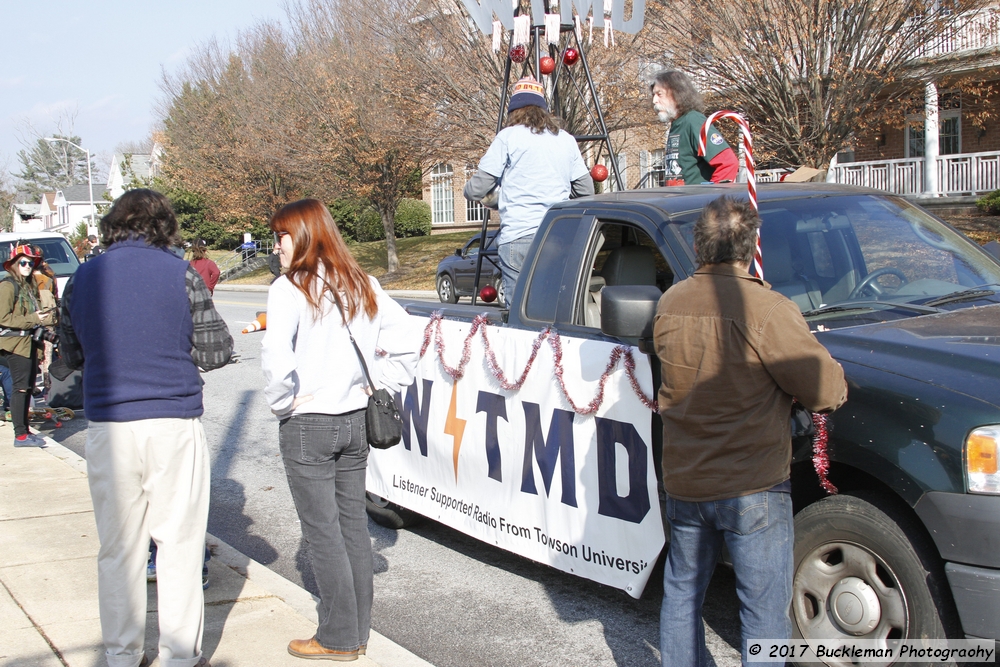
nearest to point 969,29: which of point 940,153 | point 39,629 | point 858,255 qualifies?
point 940,153

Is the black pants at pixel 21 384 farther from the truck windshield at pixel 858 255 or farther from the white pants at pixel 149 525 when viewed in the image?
the truck windshield at pixel 858 255

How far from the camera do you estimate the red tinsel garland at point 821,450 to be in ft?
10.4

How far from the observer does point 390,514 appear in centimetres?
561

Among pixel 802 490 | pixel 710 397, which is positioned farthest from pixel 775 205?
pixel 710 397

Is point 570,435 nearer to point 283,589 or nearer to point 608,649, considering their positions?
point 608,649

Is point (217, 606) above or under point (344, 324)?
under

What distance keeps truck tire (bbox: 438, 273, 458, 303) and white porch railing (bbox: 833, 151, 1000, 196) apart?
10.4m

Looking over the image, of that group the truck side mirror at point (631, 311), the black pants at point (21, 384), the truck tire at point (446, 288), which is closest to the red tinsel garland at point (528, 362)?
the truck side mirror at point (631, 311)

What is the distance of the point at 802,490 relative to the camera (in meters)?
3.43

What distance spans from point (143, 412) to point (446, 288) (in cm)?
1925

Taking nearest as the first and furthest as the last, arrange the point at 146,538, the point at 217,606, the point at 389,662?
the point at 146,538
the point at 389,662
the point at 217,606

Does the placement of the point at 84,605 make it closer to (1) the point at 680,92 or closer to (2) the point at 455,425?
(2) the point at 455,425

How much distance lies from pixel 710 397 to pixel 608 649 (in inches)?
63.4

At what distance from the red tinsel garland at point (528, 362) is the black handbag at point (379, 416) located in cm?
85
